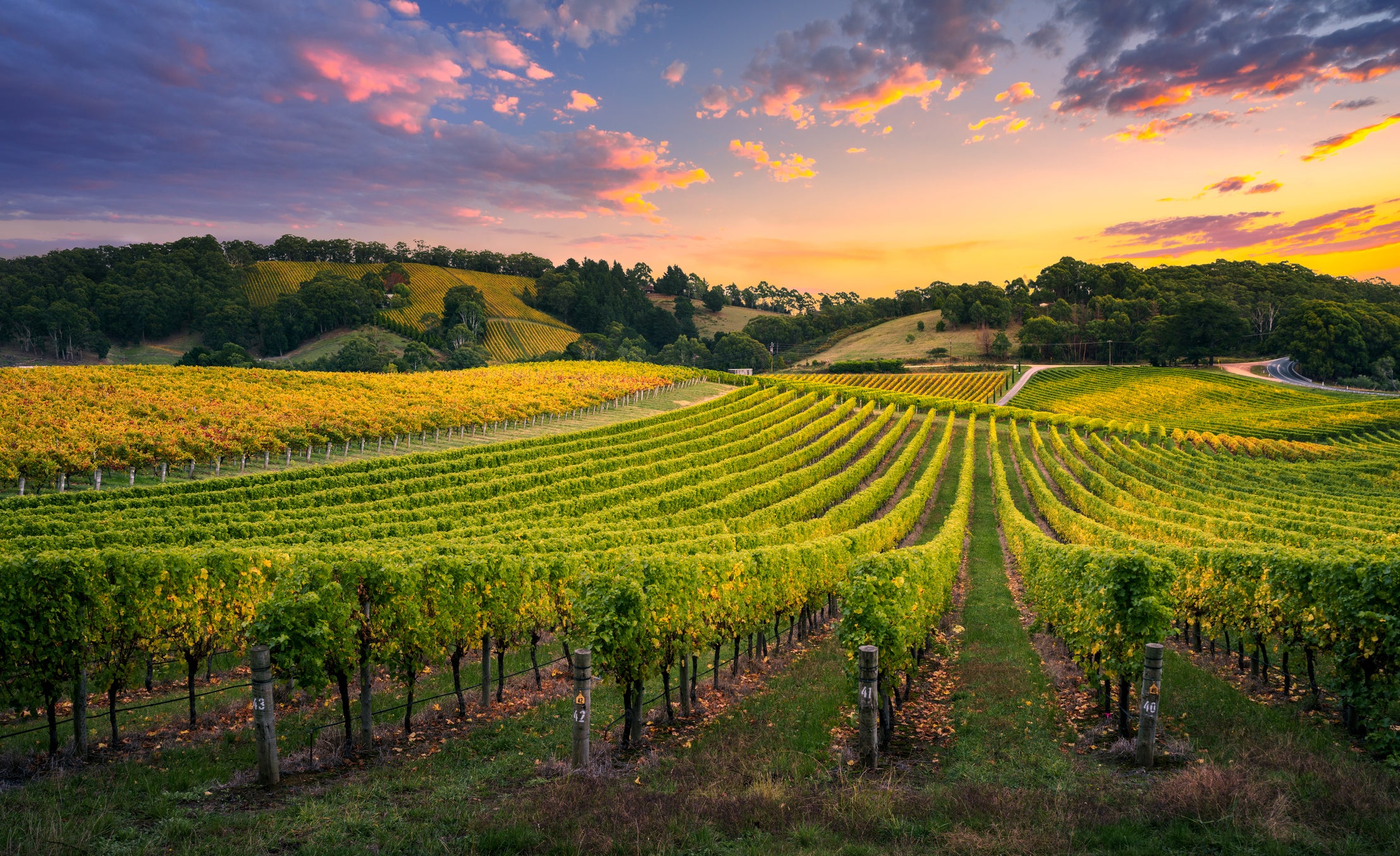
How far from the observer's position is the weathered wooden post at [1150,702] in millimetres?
8594

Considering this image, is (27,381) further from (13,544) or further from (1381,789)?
(1381,789)

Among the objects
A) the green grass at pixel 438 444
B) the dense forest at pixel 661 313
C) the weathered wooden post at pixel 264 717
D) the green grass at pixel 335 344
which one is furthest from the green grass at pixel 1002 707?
the green grass at pixel 335 344

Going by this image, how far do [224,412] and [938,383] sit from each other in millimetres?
93759

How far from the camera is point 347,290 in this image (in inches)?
5138

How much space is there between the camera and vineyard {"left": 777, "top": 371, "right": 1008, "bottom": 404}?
316 feet

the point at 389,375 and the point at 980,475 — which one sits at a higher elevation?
the point at 389,375

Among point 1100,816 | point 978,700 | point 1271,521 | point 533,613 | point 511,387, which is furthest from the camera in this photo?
point 511,387

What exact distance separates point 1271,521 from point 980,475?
23293mm

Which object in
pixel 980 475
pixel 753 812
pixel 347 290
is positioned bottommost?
pixel 980 475

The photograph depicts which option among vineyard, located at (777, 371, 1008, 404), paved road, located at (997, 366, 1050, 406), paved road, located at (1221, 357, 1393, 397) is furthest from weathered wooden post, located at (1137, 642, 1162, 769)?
paved road, located at (1221, 357, 1393, 397)

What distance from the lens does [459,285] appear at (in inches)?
6334

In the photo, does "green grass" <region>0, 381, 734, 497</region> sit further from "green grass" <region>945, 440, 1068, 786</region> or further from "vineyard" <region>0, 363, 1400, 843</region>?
"green grass" <region>945, 440, 1068, 786</region>

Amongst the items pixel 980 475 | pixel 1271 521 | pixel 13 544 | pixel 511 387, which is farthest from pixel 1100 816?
pixel 511 387

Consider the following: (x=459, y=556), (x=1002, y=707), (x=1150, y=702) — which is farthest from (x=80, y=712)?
(x=1150, y=702)
